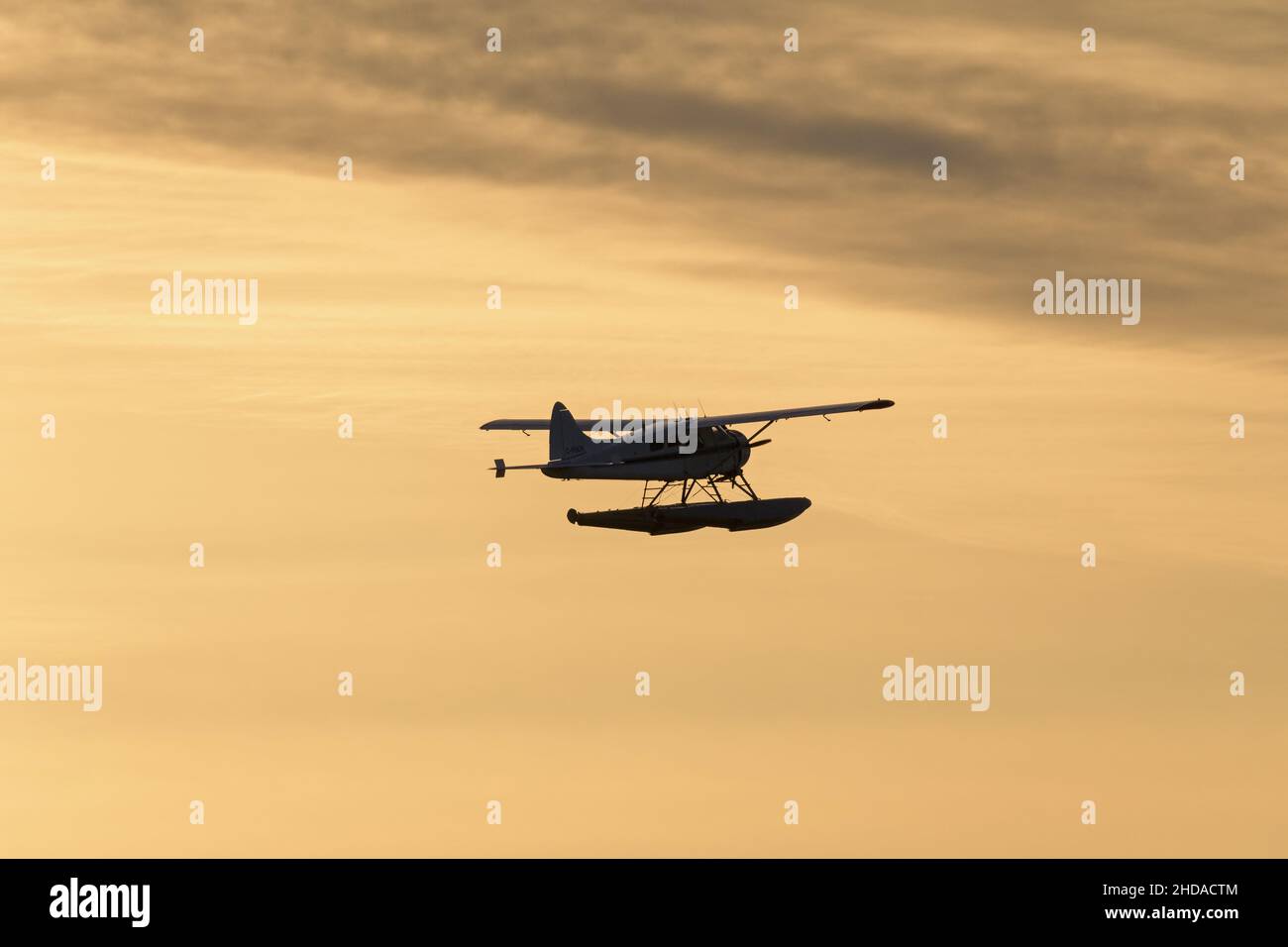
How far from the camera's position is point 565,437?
9838cm

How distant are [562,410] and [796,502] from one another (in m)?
12.1

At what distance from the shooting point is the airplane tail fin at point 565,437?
98000 millimetres

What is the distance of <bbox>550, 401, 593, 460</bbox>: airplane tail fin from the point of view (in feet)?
322
